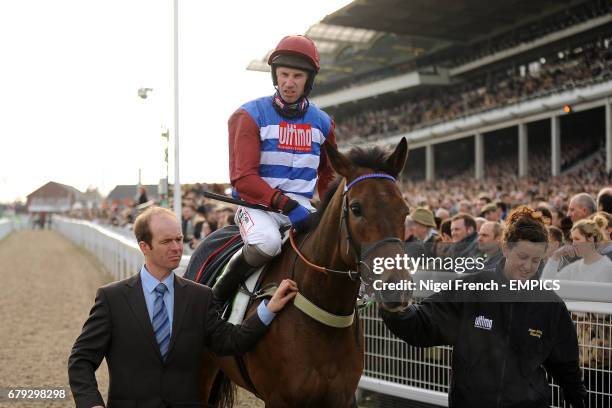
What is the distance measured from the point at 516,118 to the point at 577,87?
4.26m

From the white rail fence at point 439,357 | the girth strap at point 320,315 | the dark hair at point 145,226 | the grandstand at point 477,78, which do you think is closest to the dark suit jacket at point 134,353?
the dark hair at point 145,226

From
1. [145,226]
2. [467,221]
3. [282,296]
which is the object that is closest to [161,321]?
[145,226]

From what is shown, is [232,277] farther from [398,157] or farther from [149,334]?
[398,157]

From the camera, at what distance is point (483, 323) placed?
276 cm

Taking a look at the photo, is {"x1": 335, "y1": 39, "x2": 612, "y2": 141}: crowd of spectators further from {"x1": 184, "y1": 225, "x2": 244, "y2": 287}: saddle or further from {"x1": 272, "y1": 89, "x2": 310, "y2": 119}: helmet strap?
{"x1": 272, "y1": 89, "x2": 310, "y2": 119}: helmet strap

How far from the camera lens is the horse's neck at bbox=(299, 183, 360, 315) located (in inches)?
112

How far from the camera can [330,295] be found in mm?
2877

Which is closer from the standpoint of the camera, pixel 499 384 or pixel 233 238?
pixel 499 384

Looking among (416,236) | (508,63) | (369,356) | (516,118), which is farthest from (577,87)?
(369,356)

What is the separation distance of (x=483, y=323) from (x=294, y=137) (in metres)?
1.21

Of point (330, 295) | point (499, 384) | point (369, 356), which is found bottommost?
point (369, 356)

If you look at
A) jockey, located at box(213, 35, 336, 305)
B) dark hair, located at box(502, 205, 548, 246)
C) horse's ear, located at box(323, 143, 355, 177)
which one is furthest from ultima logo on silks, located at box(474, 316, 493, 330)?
jockey, located at box(213, 35, 336, 305)

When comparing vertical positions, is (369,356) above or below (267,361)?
below

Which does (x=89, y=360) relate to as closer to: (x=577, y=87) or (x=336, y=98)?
(x=577, y=87)
